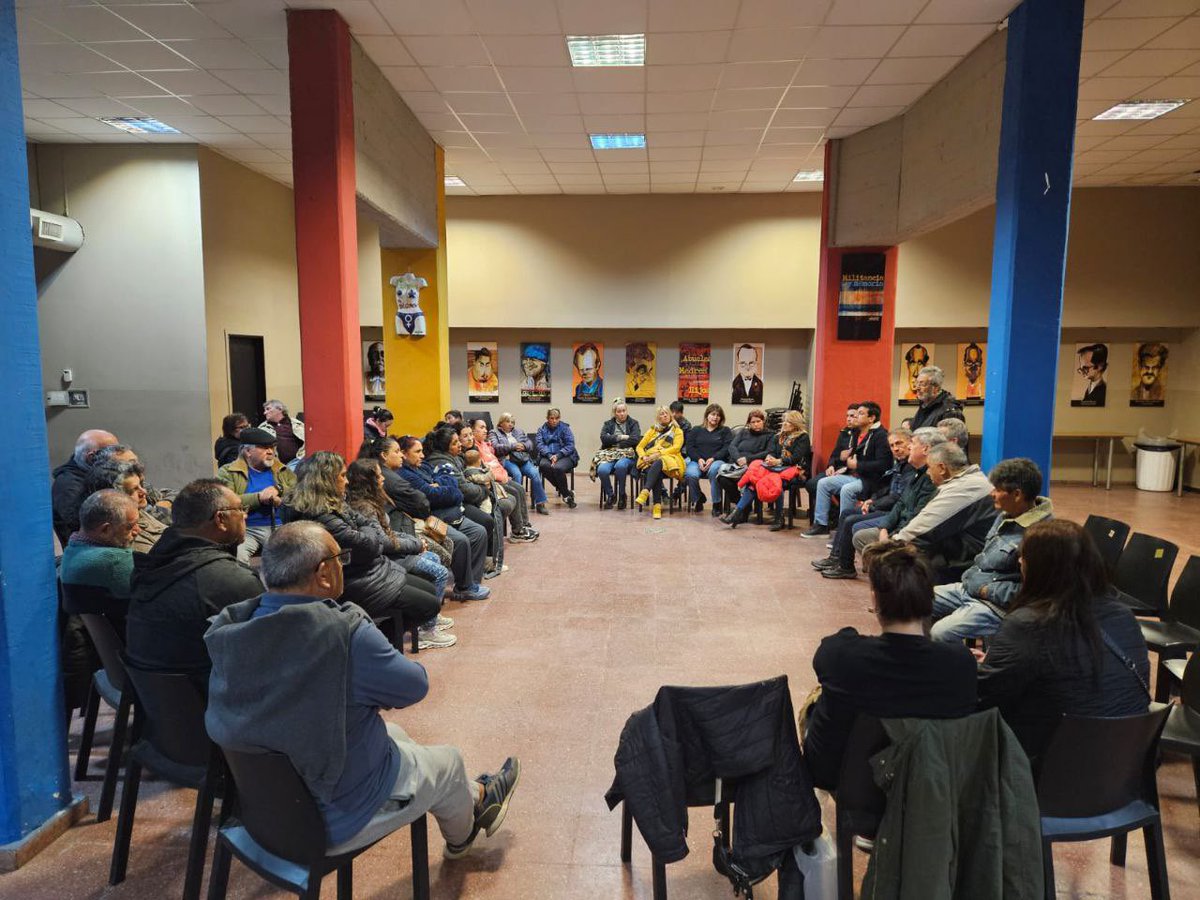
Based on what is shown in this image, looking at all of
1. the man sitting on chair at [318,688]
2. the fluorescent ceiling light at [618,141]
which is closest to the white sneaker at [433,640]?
the man sitting on chair at [318,688]

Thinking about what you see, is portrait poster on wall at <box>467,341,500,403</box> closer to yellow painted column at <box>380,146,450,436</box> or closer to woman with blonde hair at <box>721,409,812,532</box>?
yellow painted column at <box>380,146,450,436</box>

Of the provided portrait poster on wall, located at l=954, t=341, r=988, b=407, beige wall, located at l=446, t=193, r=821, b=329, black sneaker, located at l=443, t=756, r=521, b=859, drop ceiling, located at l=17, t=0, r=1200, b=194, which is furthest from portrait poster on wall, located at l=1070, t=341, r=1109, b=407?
black sneaker, located at l=443, t=756, r=521, b=859

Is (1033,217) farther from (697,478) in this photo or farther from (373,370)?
(373,370)

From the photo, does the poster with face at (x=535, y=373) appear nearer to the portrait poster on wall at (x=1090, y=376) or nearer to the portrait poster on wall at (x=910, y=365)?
the portrait poster on wall at (x=910, y=365)

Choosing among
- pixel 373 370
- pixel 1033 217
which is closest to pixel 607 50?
pixel 1033 217

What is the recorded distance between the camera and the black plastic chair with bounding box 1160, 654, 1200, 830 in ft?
7.68

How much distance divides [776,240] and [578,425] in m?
3.97

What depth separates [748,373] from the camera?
10.9 m

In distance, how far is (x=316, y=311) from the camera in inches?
197

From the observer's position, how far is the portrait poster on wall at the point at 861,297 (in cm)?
806

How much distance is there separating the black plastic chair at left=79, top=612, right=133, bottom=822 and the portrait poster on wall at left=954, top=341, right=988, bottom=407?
10827 millimetres

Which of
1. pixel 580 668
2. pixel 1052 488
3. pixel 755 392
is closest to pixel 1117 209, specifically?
pixel 1052 488

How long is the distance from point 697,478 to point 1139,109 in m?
5.48

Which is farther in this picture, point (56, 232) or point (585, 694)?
point (56, 232)
